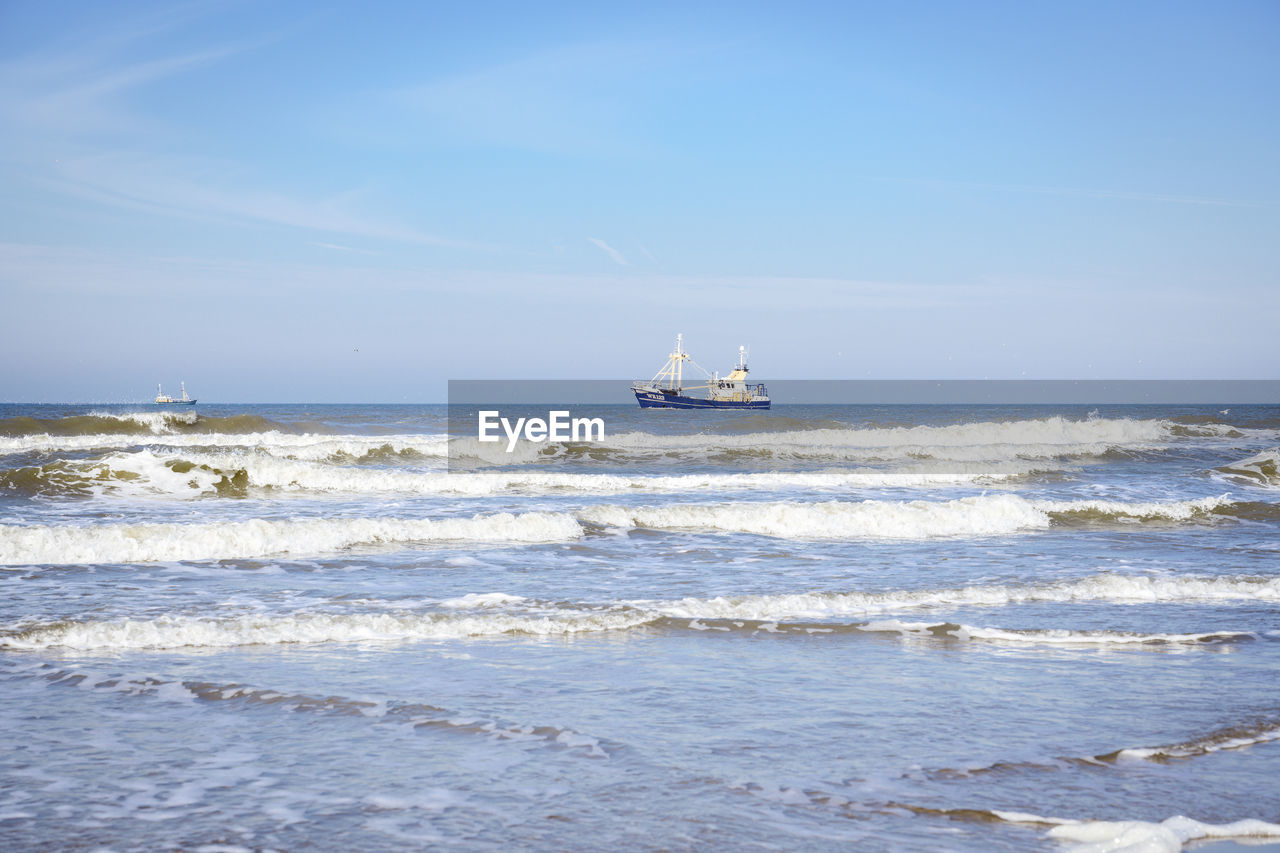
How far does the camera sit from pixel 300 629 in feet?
27.0

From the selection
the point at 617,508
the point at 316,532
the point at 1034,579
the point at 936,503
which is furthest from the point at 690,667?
the point at 936,503

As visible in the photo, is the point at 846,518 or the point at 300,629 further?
the point at 846,518

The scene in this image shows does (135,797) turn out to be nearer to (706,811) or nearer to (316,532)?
(706,811)

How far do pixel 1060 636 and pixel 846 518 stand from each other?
26.3ft

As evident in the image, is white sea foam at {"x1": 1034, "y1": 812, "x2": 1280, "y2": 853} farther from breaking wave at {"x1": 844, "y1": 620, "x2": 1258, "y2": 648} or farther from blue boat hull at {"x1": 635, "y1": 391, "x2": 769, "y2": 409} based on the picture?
blue boat hull at {"x1": 635, "y1": 391, "x2": 769, "y2": 409}

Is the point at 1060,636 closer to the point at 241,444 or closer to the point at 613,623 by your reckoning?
the point at 613,623

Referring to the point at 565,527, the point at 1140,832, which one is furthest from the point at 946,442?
the point at 1140,832

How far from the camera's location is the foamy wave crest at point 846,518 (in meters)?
15.9

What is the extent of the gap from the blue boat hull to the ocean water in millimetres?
68380

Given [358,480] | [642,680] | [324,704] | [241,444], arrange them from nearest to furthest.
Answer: [324,704] < [642,680] < [358,480] < [241,444]

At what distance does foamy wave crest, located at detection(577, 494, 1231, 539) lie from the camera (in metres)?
15.9

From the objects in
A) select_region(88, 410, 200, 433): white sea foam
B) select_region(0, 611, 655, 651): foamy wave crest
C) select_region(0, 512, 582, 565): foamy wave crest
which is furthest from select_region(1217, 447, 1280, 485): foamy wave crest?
select_region(88, 410, 200, 433): white sea foam

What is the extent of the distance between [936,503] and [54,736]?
52.7ft

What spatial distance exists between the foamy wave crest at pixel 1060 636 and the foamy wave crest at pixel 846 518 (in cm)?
672
